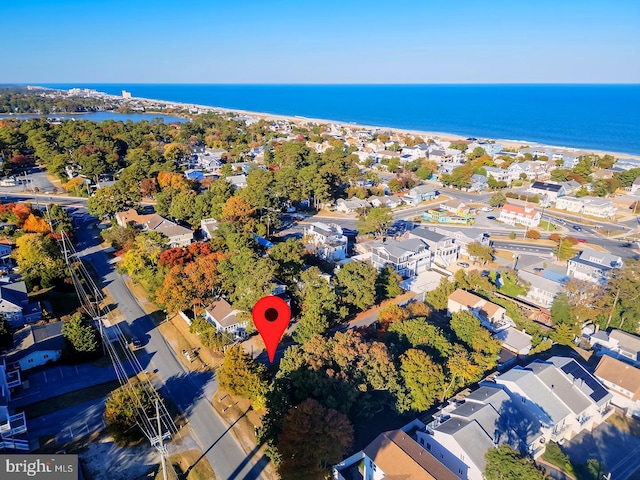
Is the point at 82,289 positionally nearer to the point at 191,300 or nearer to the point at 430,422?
the point at 191,300

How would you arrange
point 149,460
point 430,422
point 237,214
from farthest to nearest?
point 237,214, point 430,422, point 149,460

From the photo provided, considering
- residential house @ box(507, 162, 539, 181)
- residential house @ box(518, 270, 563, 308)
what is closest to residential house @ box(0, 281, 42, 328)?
residential house @ box(518, 270, 563, 308)

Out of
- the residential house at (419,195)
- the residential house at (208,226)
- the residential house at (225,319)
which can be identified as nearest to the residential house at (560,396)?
the residential house at (225,319)

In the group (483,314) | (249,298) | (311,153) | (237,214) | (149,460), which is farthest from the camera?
(311,153)

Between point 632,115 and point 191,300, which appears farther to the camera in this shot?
point 632,115

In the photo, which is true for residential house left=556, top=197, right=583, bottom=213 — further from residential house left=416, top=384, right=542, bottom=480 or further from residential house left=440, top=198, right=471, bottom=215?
residential house left=416, top=384, right=542, bottom=480

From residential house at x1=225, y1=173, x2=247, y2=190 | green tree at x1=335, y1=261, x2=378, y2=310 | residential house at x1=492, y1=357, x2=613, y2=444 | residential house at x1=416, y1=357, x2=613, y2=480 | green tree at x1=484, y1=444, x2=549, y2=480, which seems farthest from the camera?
residential house at x1=225, y1=173, x2=247, y2=190

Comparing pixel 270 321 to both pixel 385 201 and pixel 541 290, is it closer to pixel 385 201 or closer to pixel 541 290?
pixel 541 290

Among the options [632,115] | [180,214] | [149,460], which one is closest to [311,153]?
[180,214]

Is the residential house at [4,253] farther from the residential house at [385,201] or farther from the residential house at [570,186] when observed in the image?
the residential house at [570,186]
